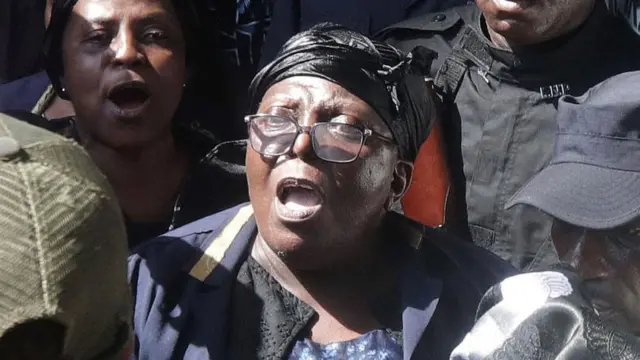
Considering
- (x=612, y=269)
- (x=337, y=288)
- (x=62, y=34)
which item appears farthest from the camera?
(x=62, y=34)

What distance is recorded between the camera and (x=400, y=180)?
7.30ft

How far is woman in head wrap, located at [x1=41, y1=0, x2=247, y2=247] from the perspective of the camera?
2547mm

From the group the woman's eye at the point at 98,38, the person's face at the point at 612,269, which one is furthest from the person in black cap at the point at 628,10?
the woman's eye at the point at 98,38

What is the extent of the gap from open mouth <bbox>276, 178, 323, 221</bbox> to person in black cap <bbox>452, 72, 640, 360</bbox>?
397 mm

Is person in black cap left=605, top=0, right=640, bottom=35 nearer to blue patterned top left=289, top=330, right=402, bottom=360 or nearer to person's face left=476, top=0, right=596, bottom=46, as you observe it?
person's face left=476, top=0, right=596, bottom=46

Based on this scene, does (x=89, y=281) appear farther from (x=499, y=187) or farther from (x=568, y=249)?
(x=499, y=187)

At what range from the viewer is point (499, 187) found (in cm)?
240

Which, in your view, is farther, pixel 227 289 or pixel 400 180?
pixel 400 180

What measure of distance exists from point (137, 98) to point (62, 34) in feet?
0.85

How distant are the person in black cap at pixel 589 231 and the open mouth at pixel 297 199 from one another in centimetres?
40

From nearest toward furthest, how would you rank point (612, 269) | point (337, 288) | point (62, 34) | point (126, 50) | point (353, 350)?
point (612, 269)
point (353, 350)
point (337, 288)
point (126, 50)
point (62, 34)

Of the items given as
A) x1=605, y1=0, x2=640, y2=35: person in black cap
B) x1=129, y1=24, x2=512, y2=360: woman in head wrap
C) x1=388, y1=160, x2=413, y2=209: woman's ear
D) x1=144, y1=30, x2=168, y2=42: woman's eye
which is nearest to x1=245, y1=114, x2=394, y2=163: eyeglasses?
x1=129, y1=24, x2=512, y2=360: woman in head wrap

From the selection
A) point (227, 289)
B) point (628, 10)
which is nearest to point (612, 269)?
point (227, 289)

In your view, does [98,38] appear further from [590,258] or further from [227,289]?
[590,258]
